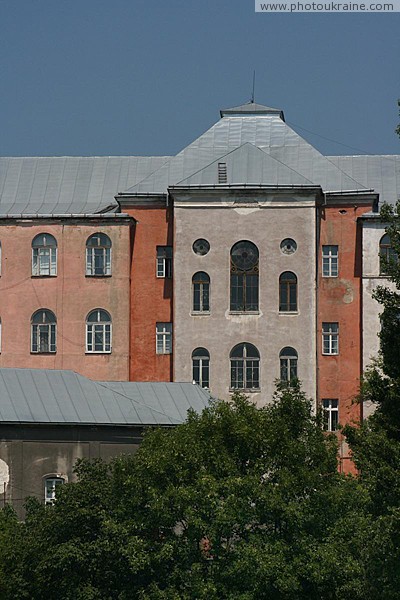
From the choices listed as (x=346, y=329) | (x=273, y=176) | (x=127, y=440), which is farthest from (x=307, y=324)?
A: (x=127, y=440)

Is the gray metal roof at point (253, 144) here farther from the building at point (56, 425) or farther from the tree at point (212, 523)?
the tree at point (212, 523)

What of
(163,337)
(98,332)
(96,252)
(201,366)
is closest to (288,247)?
(201,366)

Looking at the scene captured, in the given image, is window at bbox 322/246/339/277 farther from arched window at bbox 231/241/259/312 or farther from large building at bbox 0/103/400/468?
arched window at bbox 231/241/259/312

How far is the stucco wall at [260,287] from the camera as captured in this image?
251 ft

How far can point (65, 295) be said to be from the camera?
3095 inches

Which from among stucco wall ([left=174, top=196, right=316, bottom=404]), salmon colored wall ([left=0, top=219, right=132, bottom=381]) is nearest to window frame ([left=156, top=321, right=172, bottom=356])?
stucco wall ([left=174, top=196, right=316, bottom=404])

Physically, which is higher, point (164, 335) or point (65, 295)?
point (65, 295)

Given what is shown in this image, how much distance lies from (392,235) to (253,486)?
9.01 meters

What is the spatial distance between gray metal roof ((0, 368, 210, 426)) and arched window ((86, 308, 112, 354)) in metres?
9.16

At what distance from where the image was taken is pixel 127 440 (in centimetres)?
6331

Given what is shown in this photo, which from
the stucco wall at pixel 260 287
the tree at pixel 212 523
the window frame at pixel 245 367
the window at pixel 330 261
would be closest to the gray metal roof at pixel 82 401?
the window frame at pixel 245 367

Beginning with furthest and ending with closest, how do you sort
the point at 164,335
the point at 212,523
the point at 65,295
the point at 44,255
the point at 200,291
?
the point at 44,255 < the point at 65,295 < the point at 164,335 < the point at 200,291 < the point at 212,523

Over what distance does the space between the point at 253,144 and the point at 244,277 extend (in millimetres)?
7987

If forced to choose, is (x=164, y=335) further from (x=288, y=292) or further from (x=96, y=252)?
(x=288, y=292)
